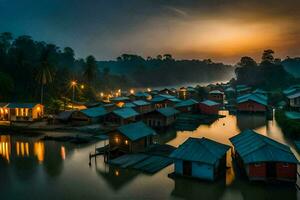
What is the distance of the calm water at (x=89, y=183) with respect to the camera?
24.0 metres

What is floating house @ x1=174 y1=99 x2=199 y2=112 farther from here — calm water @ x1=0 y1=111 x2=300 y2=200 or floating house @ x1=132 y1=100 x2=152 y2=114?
calm water @ x1=0 y1=111 x2=300 y2=200

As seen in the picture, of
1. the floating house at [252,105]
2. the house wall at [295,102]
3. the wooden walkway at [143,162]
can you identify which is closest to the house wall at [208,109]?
the floating house at [252,105]

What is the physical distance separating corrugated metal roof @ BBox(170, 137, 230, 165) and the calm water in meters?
1.97

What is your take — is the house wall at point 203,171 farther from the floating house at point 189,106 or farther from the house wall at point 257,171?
the floating house at point 189,106

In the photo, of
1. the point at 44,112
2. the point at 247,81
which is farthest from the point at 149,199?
the point at 247,81

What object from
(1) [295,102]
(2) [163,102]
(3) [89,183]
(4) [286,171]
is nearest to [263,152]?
(4) [286,171]

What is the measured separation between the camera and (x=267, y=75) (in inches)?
4722

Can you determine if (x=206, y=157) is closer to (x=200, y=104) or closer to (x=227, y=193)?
(x=227, y=193)

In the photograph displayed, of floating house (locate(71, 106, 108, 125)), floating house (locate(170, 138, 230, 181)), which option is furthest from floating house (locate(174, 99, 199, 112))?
floating house (locate(170, 138, 230, 181))

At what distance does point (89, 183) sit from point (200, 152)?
10.2 m

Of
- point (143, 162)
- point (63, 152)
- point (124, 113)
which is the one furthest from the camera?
point (124, 113)

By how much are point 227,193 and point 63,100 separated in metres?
61.3

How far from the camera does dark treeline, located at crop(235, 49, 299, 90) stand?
116688 millimetres

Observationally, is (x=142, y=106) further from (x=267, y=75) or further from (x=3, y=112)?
(x=267, y=75)
